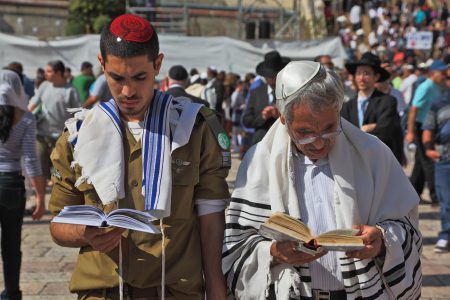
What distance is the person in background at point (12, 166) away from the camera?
18.0 feet

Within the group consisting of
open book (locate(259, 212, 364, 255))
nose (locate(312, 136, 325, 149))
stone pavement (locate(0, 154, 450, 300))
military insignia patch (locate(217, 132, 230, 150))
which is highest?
nose (locate(312, 136, 325, 149))

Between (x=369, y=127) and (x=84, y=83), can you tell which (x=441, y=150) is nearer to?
(x=369, y=127)

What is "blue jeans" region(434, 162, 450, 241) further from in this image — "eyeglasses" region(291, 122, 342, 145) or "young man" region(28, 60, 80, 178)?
"eyeglasses" region(291, 122, 342, 145)

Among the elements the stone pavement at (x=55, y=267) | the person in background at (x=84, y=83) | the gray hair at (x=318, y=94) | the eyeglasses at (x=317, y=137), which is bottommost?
the stone pavement at (x=55, y=267)

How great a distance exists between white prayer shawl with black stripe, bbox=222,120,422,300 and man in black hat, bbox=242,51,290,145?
3.85m

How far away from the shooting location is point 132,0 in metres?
31.2

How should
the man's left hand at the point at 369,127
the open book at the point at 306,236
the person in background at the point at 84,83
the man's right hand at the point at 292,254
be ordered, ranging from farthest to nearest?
1. the person in background at the point at 84,83
2. the man's left hand at the point at 369,127
3. the man's right hand at the point at 292,254
4. the open book at the point at 306,236

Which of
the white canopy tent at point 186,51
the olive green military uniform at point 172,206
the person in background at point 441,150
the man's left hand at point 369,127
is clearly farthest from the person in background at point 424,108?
the white canopy tent at point 186,51

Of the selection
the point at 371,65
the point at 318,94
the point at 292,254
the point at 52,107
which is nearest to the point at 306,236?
the point at 292,254

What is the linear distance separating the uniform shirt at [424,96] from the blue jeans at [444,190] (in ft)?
7.71

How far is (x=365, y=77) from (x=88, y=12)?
105 feet

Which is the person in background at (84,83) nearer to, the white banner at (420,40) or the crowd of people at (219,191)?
the crowd of people at (219,191)

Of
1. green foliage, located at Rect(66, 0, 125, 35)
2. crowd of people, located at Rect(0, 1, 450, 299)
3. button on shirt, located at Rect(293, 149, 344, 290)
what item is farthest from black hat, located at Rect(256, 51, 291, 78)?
green foliage, located at Rect(66, 0, 125, 35)

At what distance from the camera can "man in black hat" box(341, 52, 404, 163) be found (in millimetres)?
7035
